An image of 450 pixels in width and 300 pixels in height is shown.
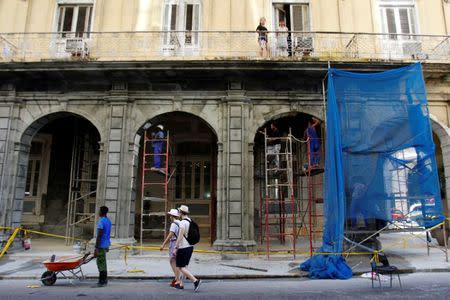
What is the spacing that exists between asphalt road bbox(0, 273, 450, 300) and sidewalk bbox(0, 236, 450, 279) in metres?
0.36

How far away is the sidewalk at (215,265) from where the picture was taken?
25.2 feet

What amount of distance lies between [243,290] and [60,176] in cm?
1009

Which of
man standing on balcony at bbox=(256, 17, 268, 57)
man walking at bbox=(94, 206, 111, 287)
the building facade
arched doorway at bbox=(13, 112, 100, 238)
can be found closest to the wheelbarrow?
man walking at bbox=(94, 206, 111, 287)

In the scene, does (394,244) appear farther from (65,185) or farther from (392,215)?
(65,185)

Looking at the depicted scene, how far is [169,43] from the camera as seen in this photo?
11586 millimetres

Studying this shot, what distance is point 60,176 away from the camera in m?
13.7

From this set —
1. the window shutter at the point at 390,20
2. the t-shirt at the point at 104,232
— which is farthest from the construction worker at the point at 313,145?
the t-shirt at the point at 104,232

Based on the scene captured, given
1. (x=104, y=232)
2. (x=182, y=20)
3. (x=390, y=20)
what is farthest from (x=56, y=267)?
(x=390, y=20)

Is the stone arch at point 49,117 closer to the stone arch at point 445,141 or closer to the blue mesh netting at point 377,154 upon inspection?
the blue mesh netting at point 377,154

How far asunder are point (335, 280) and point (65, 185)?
10809mm

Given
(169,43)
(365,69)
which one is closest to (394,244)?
(365,69)

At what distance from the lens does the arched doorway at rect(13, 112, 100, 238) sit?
1286 centimetres

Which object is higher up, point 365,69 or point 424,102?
point 365,69

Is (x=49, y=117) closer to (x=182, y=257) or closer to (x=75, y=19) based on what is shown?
(x=75, y=19)
